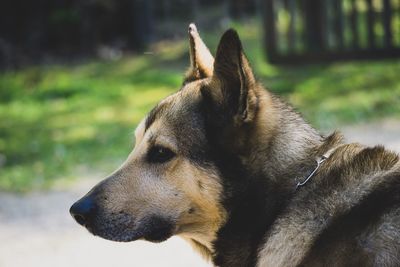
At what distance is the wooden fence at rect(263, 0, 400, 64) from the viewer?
1378 cm

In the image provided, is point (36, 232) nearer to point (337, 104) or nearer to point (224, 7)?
point (337, 104)

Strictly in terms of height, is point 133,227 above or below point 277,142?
below

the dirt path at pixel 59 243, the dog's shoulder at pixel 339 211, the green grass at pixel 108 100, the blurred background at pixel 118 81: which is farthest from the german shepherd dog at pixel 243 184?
the green grass at pixel 108 100

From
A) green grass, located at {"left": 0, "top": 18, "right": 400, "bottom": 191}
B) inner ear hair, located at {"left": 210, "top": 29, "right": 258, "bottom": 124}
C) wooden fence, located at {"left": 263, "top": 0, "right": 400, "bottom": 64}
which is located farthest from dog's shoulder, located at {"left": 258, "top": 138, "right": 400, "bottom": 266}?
wooden fence, located at {"left": 263, "top": 0, "right": 400, "bottom": 64}

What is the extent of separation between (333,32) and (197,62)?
9943mm

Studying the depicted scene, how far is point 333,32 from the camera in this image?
14.4 m

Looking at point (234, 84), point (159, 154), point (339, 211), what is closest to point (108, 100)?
point (159, 154)

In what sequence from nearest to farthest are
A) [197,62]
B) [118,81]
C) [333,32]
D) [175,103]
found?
[175,103] → [197,62] → [333,32] → [118,81]

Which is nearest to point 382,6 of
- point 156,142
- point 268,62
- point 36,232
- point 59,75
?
point 268,62

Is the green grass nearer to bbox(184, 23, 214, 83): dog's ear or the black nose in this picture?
bbox(184, 23, 214, 83): dog's ear

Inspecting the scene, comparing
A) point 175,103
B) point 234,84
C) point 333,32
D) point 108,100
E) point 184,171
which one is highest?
point 234,84

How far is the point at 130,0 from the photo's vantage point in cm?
1847

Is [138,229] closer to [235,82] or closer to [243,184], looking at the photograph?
[243,184]

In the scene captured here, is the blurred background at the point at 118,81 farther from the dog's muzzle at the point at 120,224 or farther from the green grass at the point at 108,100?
the dog's muzzle at the point at 120,224
